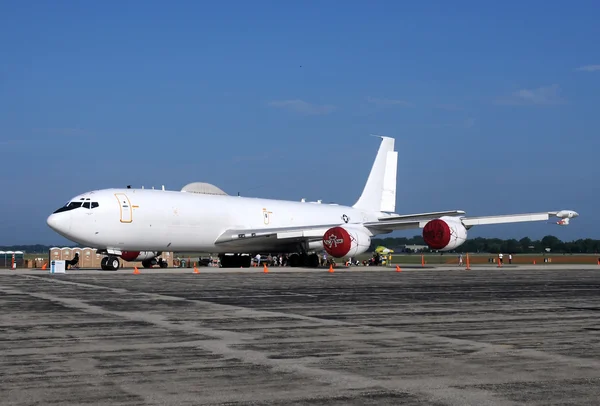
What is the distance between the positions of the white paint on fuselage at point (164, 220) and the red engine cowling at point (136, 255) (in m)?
5.85

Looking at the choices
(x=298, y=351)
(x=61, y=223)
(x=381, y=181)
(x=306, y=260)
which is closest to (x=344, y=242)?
(x=306, y=260)

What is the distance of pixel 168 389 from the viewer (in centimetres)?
780

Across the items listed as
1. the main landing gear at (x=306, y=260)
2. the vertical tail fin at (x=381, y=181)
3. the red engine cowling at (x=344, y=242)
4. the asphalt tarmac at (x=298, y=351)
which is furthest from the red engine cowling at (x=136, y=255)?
the asphalt tarmac at (x=298, y=351)

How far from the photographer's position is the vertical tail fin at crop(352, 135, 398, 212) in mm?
59031

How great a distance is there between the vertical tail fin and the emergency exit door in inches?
911

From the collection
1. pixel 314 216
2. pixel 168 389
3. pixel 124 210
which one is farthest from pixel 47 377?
pixel 314 216

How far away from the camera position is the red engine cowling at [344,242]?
43781mm

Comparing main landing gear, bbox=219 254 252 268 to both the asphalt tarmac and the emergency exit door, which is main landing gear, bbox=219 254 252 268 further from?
the asphalt tarmac

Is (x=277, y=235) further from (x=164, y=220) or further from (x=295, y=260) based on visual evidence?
(x=164, y=220)

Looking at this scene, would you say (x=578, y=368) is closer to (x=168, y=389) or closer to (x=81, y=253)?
(x=168, y=389)

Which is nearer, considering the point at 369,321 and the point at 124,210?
the point at 369,321

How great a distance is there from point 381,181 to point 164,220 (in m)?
22.8

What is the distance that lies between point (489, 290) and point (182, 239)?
22.3 metres

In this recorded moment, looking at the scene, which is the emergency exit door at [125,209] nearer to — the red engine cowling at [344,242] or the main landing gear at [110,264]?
the main landing gear at [110,264]
